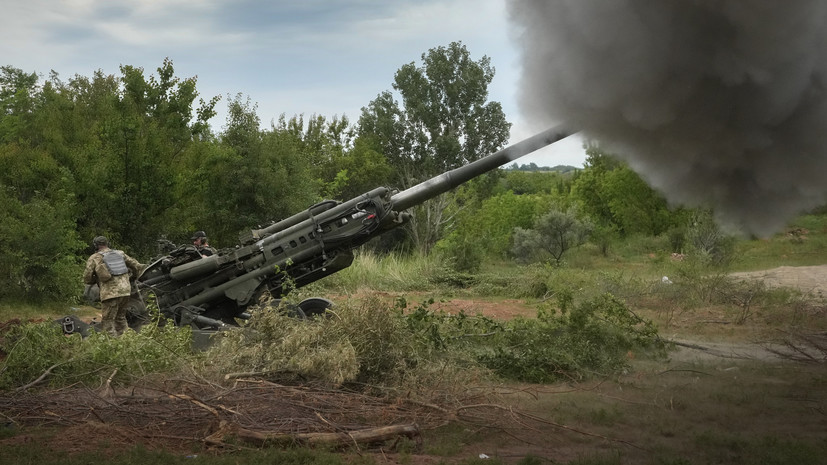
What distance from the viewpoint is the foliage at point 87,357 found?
9.31 meters

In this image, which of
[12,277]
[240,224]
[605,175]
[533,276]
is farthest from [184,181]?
[605,175]

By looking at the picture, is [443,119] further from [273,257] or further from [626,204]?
[273,257]

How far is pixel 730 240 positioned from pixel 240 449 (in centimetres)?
2033

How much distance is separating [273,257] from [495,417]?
5.20 metres

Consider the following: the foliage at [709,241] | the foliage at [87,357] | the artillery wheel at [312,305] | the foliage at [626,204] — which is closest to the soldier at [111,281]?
the foliage at [87,357]

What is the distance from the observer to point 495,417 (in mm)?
7887

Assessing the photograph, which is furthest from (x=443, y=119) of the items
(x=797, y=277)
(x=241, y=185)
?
(x=797, y=277)

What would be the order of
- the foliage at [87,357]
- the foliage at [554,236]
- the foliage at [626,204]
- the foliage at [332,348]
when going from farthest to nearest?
the foliage at [626,204] < the foliage at [554,236] < the foliage at [87,357] < the foliage at [332,348]

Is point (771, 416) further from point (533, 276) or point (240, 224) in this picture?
point (240, 224)

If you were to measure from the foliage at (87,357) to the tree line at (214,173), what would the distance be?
6.12 metres

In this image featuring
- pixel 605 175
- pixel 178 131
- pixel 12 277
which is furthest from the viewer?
pixel 605 175

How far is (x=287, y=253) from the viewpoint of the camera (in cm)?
1200

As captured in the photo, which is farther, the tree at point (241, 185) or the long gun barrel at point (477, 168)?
the tree at point (241, 185)

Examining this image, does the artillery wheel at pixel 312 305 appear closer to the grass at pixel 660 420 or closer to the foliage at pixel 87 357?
the foliage at pixel 87 357
